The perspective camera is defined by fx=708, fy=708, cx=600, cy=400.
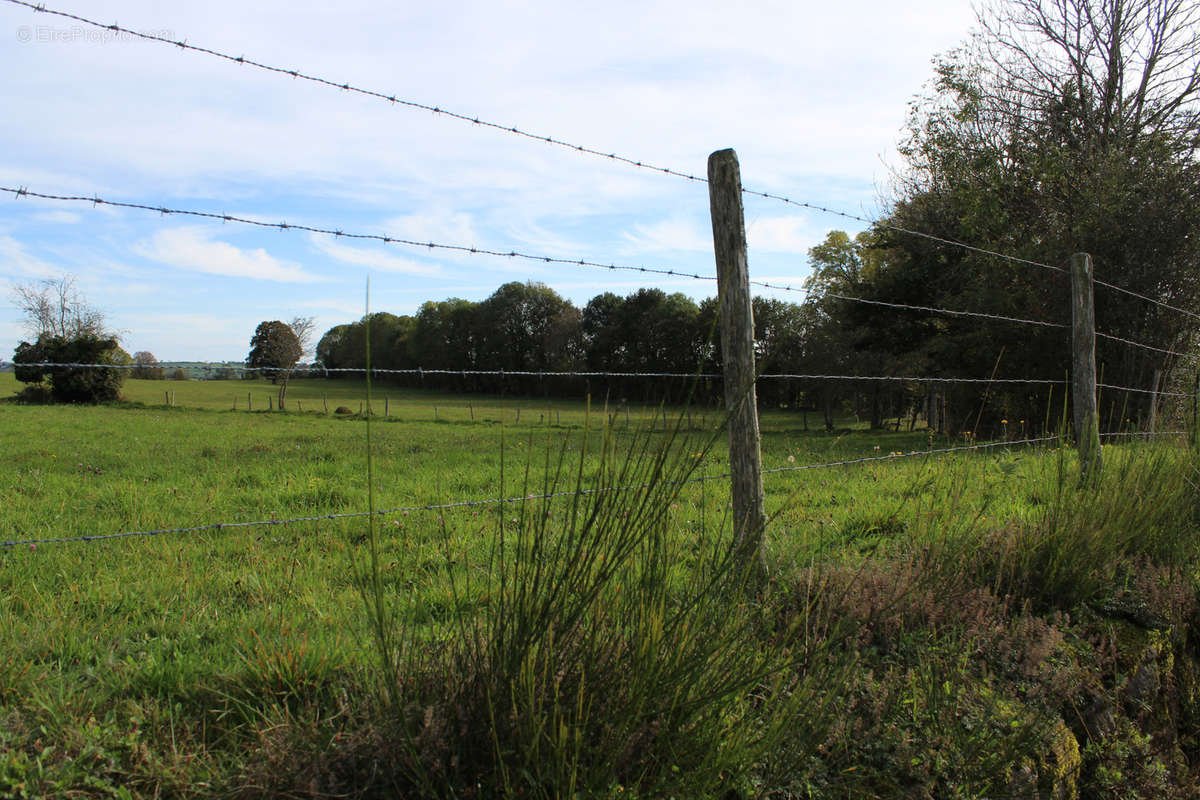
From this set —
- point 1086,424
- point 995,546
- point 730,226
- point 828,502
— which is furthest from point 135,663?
point 1086,424

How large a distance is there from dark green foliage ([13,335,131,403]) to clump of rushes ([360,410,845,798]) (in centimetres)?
3042

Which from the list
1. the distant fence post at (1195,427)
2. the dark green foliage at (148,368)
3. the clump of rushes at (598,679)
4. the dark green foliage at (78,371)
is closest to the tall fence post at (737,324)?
the clump of rushes at (598,679)

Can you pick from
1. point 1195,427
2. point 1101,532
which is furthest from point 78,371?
point 1195,427

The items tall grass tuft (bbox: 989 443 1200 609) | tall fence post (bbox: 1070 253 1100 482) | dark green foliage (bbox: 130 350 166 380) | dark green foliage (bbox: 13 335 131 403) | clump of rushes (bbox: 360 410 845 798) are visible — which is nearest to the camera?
clump of rushes (bbox: 360 410 845 798)

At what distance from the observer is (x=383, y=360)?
4332 millimetres

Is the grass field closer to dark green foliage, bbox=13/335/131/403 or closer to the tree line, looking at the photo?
the tree line

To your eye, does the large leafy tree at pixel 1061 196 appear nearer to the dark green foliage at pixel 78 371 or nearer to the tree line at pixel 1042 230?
the tree line at pixel 1042 230

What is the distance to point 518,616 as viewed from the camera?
5.78 feet

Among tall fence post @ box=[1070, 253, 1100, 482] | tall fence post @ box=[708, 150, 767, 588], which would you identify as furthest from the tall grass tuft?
tall fence post @ box=[708, 150, 767, 588]

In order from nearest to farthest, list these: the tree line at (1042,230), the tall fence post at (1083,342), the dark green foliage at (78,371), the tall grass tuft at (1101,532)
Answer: the tall grass tuft at (1101,532), the tall fence post at (1083,342), the tree line at (1042,230), the dark green foliage at (78,371)

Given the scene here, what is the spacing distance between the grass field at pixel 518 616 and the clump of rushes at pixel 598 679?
15 mm

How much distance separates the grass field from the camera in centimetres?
177

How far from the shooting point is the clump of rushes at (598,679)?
5.58ft

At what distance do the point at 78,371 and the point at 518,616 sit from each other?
31937 millimetres
